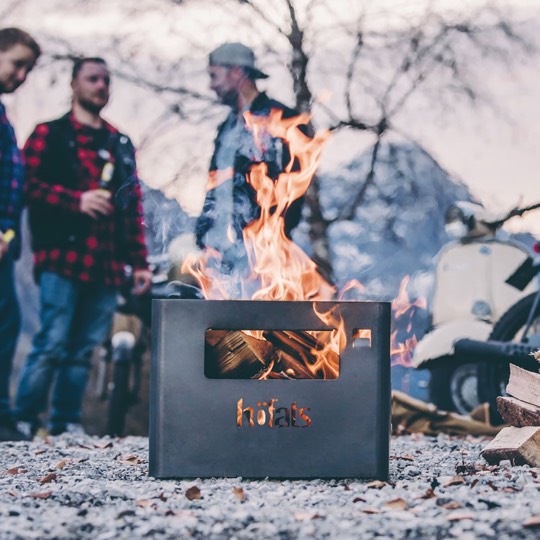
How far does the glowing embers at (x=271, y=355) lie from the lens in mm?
3947

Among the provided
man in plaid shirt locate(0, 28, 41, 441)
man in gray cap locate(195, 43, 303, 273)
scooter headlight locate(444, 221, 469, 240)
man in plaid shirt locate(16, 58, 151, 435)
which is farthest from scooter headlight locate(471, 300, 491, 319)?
man in plaid shirt locate(0, 28, 41, 441)

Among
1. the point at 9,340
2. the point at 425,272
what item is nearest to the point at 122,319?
the point at 9,340

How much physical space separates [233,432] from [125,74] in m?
3.65

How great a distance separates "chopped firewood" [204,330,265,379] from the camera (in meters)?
3.95

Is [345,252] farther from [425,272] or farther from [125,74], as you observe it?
[125,74]

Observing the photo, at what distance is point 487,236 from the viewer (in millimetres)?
6609

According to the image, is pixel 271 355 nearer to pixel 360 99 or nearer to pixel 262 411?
pixel 262 411

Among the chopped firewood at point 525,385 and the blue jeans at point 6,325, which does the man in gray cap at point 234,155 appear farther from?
the chopped firewood at point 525,385

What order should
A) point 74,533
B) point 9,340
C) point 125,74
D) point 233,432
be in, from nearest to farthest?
point 74,533 → point 233,432 → point 9,340 → point 125,74

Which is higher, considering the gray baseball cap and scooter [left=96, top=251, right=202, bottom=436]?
the gray baseball cap

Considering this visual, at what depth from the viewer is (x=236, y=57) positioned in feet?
22.4

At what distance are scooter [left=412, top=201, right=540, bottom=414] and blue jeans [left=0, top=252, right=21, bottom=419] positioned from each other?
2.77m

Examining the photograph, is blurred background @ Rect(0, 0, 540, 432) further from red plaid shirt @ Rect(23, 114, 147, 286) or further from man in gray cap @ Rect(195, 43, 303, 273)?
red plaid shirt @ Rect(23, 114, 147, 286)

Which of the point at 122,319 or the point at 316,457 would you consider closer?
the point at 316,457
